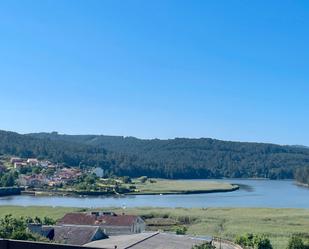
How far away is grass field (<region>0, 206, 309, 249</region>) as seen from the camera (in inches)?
1438

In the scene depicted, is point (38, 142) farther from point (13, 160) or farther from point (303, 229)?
point (303, 229)

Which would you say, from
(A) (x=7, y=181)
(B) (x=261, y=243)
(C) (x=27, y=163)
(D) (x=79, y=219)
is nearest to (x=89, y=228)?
(D) (x=79, y=219)

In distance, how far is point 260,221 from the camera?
4359cm

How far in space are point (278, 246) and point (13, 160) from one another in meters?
108

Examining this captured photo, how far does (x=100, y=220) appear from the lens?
34812mm

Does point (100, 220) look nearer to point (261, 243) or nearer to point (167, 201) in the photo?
point (261, 243)

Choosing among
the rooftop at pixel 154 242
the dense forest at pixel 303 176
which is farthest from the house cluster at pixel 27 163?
the rooftop at pixel 154 242

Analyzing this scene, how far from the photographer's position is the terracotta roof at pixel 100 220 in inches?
1359

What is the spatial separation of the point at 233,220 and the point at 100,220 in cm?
1274

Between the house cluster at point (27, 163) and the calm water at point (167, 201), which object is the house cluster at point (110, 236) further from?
the house cluster at point (27, 163)

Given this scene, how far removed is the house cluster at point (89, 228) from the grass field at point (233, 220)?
465cm

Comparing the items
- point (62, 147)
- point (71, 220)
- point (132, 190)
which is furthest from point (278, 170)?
point (71, 220)

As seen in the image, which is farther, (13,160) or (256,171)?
(256,171)

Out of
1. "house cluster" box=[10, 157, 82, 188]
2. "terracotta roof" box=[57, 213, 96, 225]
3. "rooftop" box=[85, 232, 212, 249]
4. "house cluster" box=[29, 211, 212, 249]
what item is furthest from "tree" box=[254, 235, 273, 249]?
"house cluster" box=[10, 157, 82, 188]
